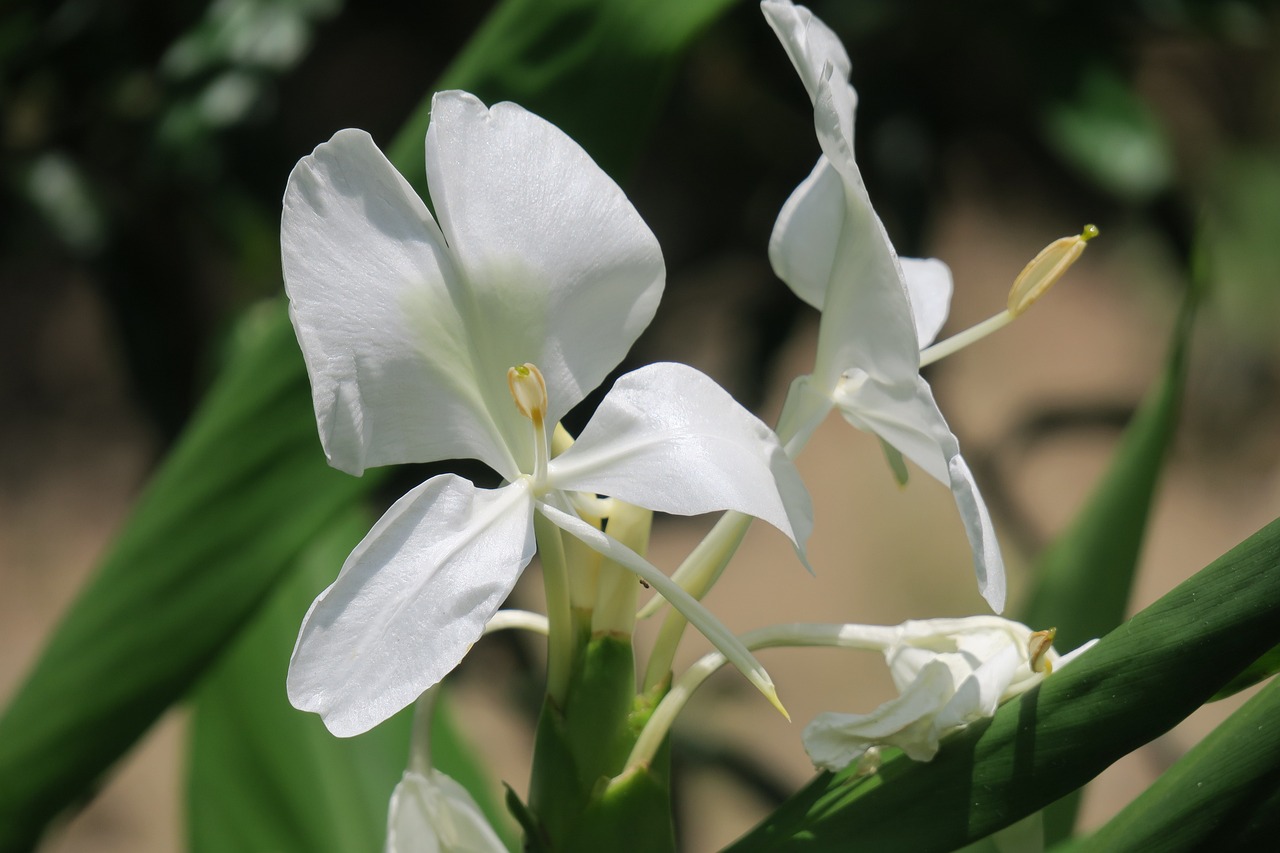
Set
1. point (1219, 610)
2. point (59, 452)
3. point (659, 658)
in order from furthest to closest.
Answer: point (59, 452)
point (659, 658)
point (1219, 610)

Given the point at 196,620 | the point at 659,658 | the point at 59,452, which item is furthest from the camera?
the point at 59,452

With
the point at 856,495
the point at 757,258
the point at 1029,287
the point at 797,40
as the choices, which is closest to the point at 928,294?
the point at 1029,287

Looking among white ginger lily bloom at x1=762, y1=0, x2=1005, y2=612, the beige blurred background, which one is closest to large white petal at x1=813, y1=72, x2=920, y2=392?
white ginger lily bloom at x1=762, y1=0, x2=1005, y2=612

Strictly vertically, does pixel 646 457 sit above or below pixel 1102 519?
above

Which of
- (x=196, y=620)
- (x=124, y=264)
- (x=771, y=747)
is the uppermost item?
(x=124, y=264)

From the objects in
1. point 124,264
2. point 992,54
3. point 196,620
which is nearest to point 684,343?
point 992,54

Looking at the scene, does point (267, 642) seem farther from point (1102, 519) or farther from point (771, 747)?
point (771, 747)

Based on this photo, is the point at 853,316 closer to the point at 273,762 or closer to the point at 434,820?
the point at 434,820

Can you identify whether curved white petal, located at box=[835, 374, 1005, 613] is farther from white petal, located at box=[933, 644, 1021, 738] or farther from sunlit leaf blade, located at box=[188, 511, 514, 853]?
sunlit leaf blade, located at box=[188, 511, 514, 853]
